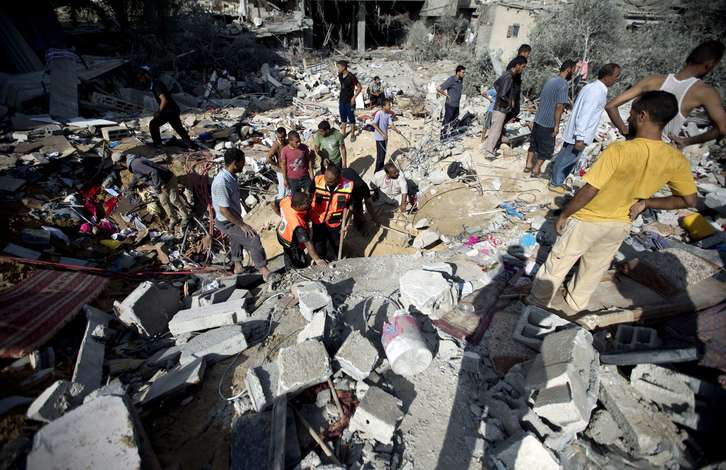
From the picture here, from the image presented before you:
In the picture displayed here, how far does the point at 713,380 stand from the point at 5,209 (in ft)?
28.0

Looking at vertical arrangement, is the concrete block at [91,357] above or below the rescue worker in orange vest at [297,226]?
below

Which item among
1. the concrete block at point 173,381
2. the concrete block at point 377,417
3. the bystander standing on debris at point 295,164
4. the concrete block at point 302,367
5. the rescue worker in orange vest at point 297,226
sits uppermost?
the bystander standing on debris at point 295,164

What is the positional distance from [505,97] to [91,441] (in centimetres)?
659

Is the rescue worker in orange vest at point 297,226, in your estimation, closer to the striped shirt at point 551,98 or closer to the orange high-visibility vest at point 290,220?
the orange high-visibility vest at point 290,220

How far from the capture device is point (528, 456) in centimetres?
196

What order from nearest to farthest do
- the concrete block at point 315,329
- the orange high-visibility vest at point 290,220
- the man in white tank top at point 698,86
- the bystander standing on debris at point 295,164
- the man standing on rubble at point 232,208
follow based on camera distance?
1. the concrete block at point 315,329
2. the man in white tank top at point 698,86
3. the man standing on rubble at point 232,208
4. the orange high-visibility vest at point 290,220
5. the bystander standing on debris at point 295,164

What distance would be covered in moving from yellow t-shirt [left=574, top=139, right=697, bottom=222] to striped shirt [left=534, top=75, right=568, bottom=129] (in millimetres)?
2879

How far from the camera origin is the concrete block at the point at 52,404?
2.20 metres

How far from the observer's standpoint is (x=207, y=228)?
6434mm

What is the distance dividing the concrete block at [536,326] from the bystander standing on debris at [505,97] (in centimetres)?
423

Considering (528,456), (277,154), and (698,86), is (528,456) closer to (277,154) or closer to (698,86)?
(698,86)

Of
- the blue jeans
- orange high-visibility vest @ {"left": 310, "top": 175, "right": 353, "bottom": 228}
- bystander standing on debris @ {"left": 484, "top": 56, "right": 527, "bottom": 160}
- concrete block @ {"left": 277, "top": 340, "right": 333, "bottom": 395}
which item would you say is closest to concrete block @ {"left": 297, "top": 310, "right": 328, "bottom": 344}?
concrete block @ {"left": 277, "top": 340, "right": 333, "bottom": 395}

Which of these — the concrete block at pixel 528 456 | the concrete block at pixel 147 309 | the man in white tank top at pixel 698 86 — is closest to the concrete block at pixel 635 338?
the concrete block at pixel 528 456

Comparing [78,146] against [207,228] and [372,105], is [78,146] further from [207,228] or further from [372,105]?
[372,105]
